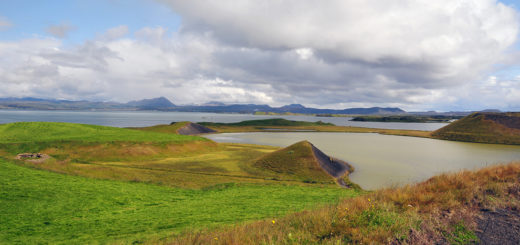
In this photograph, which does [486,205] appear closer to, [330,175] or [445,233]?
[445,233]

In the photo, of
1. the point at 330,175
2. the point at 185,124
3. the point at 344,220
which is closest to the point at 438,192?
the point at 344,220

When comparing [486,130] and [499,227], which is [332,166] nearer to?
[499,227]

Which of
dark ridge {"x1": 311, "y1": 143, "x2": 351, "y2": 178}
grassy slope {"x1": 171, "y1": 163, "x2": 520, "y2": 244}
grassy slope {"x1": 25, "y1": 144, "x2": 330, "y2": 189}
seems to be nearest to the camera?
grassy slope {"x1": 171, "y1": 163, "x2": 520, "y2": 244}

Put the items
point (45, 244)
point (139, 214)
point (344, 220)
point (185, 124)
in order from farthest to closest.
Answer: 1. point (185, 124)
2. point (139, 214)
3. point (45, 244)
4. point (344, 220)

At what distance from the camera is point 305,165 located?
1534 inches

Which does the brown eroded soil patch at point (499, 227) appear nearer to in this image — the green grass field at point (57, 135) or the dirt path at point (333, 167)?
the dirt path at point (333, 167)

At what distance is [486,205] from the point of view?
26.3 feet

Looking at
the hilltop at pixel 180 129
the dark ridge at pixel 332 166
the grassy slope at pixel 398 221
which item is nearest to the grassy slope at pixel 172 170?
the dark ridge at pixel 332 166

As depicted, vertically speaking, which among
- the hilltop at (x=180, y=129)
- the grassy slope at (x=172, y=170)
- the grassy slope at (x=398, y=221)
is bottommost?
the grassy slope at (x=172, y=170)

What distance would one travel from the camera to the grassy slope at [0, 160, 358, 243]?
34.5 feet

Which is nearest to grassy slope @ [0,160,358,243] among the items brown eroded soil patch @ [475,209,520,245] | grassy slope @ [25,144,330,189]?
grassy slope @ [25,144,330,189]

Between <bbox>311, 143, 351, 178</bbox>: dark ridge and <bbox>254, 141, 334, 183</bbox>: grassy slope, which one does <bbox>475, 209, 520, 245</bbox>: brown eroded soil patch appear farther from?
<bbox>311, 143, 351, 178</bbox>: dark ridge

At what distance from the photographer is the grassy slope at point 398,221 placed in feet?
20.6

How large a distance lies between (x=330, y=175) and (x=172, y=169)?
25.4m
